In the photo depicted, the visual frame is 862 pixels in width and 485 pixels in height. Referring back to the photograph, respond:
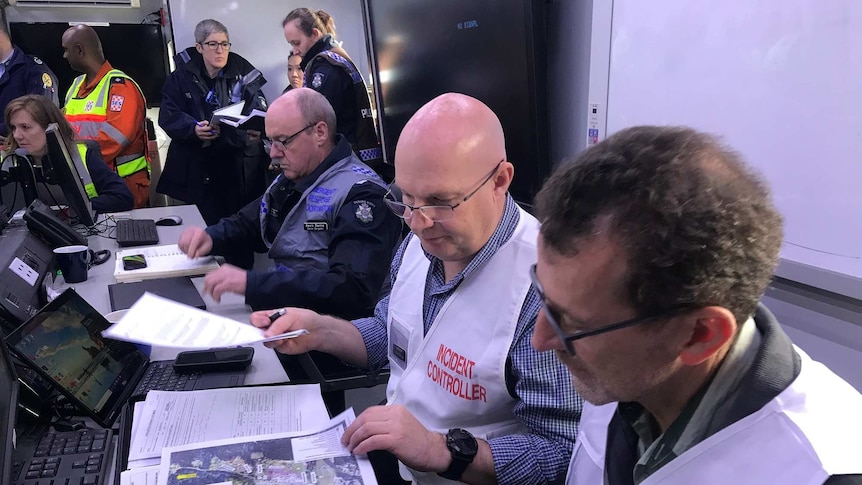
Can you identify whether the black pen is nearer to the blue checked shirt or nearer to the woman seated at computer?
the blue checked shirt

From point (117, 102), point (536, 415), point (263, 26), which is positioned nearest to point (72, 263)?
point (536, 415)

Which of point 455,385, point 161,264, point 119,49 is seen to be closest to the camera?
point 455,385

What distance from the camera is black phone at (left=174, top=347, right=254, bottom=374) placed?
135 centimetres

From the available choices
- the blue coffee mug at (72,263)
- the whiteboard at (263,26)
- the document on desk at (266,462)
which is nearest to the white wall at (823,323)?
the document on desk at (266,462)

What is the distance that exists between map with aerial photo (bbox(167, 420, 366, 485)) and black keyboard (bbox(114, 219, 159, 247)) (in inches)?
62.0

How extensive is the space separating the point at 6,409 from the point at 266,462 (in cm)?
41

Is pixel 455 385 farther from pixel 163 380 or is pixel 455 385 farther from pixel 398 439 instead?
pixel 163 380

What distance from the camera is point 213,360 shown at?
54.4 inches

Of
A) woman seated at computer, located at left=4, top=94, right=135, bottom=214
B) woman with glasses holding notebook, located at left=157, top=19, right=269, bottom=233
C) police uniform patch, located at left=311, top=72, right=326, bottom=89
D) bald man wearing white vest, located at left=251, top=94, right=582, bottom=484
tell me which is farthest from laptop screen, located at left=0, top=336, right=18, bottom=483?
woman with glasses holding notebook, located at left=157, top=19, right=269, bottom=233

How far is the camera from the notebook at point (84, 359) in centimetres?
114

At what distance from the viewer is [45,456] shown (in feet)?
3.42

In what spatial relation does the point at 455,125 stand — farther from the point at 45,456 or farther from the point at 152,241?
the point at 152,241

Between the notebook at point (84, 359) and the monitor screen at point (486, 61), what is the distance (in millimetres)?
1434

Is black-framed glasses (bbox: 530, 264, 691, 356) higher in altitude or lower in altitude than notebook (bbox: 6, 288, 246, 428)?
higher
